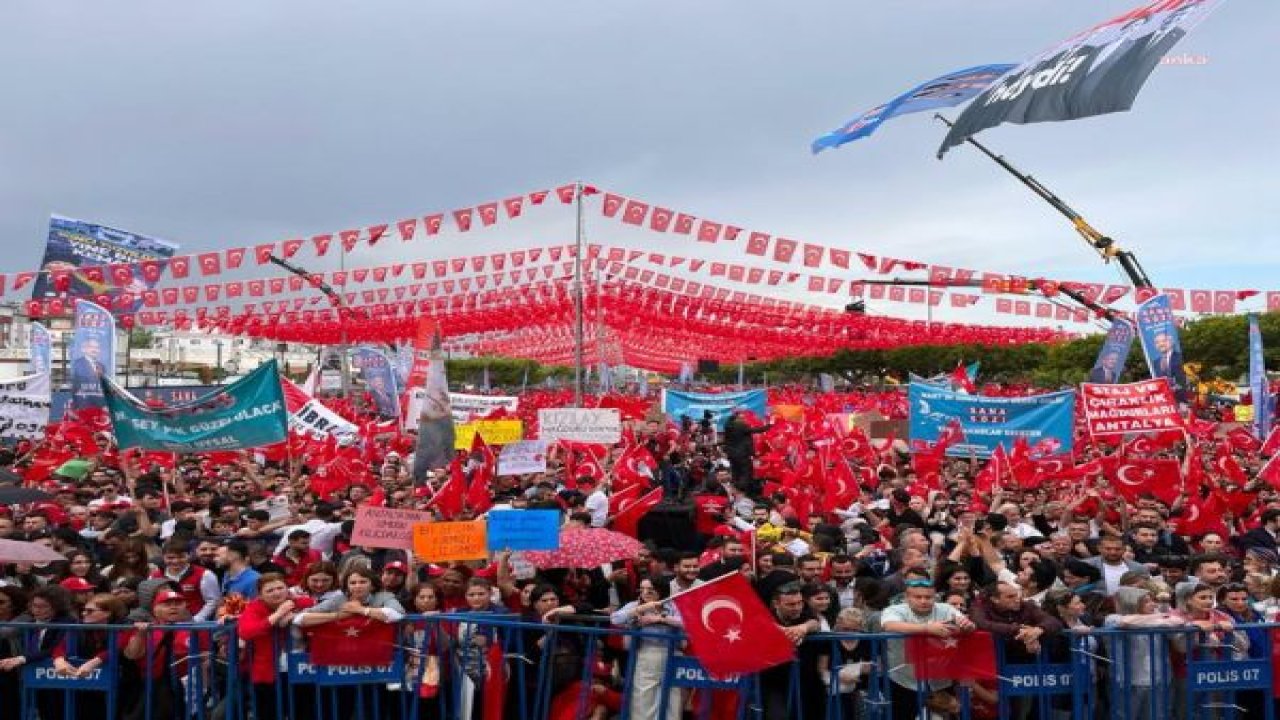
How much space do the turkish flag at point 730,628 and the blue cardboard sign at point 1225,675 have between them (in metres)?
2.32

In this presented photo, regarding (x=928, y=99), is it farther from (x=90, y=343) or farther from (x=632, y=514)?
(x=90, y=343)

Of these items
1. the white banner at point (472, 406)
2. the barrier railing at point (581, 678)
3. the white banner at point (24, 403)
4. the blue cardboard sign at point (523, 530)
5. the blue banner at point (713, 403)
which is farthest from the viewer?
the blue banner at point (713, 403)

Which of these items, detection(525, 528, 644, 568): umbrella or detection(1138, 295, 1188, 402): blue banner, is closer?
detection(525, 528, 644, 568): umbrella

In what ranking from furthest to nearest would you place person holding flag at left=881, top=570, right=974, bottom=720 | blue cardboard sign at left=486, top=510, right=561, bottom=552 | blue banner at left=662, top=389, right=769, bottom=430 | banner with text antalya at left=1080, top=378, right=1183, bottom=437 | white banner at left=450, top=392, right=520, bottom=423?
blue banner at left=662, top=389, right=769, bottom=430, white banner at left=450, top=392, right=520, bottom=423, banner with text antalya at left=1080, top=378, right=1183, bottom=437, blue cardboard sign at left=486, top=510, right=561, bottom=552, person holding flag at left=881, top=570, right=974, bottom=720

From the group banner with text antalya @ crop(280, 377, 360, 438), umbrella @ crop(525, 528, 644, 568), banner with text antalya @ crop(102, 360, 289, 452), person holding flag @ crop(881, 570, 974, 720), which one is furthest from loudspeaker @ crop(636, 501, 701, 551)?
banner with text antalya @ crop(280, 377, 360, 438)

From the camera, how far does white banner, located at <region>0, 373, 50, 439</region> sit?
16375 millimetres

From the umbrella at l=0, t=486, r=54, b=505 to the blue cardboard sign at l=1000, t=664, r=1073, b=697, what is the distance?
860 cm

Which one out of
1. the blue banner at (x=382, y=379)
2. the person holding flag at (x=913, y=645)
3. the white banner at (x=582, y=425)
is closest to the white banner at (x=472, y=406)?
the white banner at (x=582, y=425)

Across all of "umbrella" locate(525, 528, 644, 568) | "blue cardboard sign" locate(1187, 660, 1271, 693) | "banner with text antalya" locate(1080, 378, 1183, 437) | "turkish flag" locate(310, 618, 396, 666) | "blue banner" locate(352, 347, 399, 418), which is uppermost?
"blue banner" locate(352, 347, 399, 418)

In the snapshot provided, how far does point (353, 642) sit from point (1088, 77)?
585cm

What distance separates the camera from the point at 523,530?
22.4 ft

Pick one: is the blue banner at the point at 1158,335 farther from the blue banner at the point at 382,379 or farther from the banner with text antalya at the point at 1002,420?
the blue banner at the point at 382,379

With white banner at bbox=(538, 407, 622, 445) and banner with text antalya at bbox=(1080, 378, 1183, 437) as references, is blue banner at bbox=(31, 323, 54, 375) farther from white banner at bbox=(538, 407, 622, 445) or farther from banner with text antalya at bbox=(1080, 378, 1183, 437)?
banner with text antalya at bbox=(1080, 378, 1183, 437)

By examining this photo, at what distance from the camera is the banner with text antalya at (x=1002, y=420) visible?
13336 millimetres
